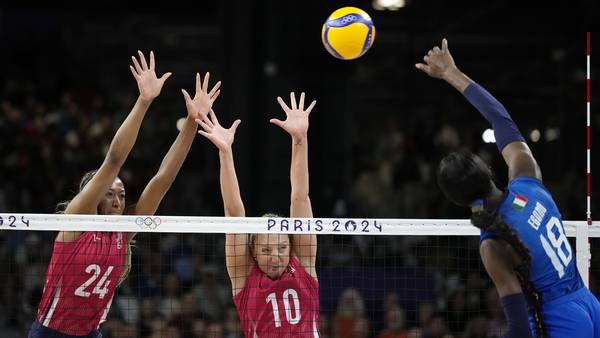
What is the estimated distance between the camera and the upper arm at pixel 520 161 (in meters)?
5.74

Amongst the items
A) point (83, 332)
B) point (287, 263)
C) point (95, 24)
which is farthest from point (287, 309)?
point (95, 24)

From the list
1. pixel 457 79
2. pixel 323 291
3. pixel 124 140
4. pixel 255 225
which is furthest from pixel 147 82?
pixel 323 291

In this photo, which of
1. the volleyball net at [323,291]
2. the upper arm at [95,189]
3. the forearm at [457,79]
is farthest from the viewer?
the volleyball net at [323,291]

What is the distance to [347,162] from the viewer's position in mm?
17188

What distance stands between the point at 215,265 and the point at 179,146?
27.1 ft

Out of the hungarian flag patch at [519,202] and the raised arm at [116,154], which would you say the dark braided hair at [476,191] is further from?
the raised arm at [116,154]

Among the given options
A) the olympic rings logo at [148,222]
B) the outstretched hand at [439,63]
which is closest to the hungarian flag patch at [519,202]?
the outstretched hand at [439,63]

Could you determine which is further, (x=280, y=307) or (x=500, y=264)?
(x=280, y=307)

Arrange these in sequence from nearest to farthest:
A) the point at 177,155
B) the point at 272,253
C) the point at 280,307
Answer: the point at 280,307 < the point at 272,253 < the point at 177,155

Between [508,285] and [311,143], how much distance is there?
11900 millimetres

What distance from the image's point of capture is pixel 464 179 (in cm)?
516

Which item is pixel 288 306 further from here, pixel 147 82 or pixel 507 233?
pixel 507 233

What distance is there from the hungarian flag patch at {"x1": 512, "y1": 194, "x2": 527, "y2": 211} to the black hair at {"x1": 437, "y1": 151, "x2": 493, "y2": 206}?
22 cm

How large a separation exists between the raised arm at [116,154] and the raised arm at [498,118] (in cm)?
217
